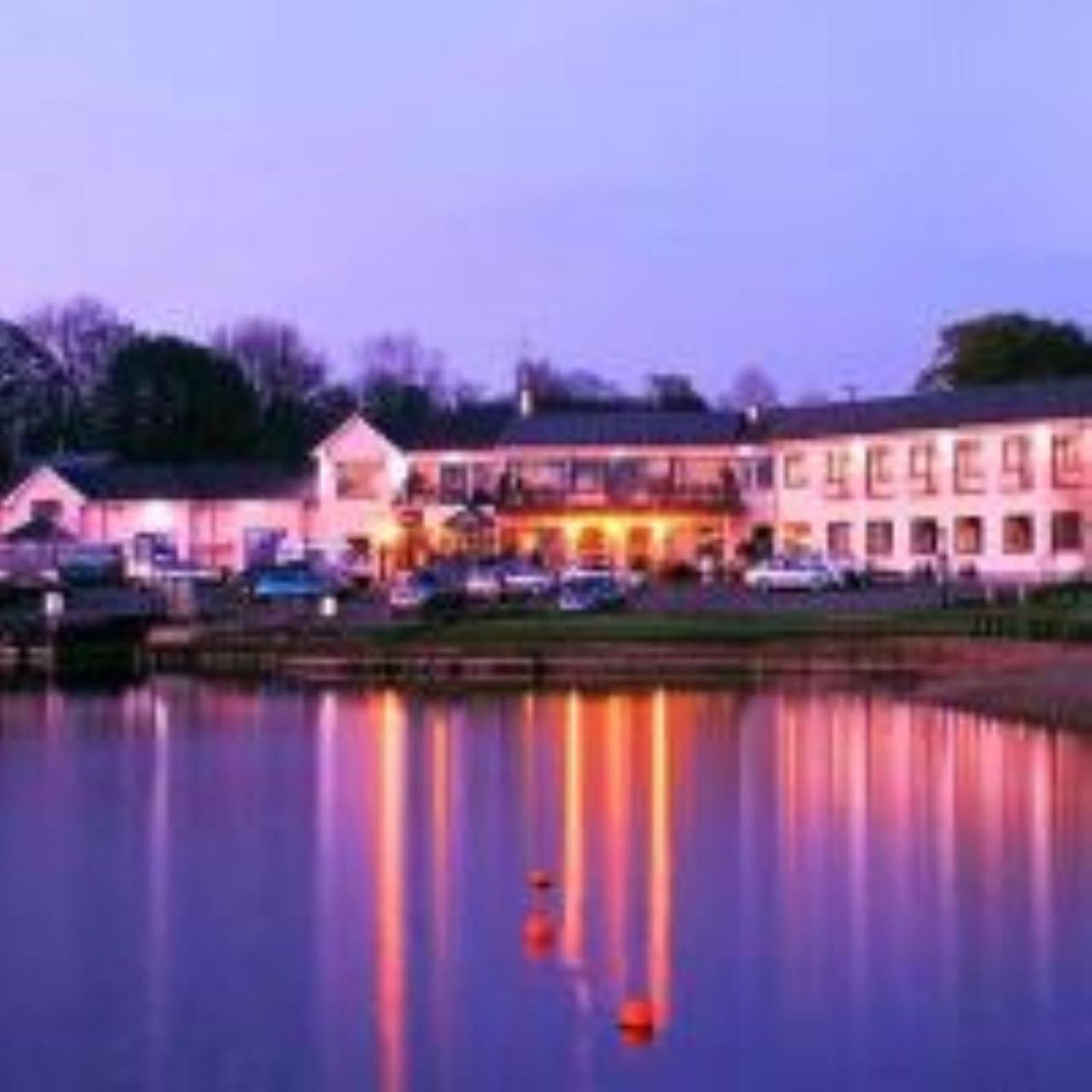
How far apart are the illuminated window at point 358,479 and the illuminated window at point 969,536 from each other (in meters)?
29.9

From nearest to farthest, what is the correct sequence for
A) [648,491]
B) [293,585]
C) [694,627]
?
[694,627] → [293,585] → [648,491]

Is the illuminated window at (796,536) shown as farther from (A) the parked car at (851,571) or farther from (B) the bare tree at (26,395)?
(B) the bare tree at (26,395)

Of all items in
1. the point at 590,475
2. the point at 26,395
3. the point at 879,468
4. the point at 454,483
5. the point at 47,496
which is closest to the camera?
the point at 879,468

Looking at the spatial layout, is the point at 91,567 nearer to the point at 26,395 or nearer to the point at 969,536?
the point at 969,536

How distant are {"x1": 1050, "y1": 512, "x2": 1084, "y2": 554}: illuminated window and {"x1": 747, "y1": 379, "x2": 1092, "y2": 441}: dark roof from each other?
390 cm

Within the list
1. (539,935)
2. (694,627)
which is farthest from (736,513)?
(539,935)

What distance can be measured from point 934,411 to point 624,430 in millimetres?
16326

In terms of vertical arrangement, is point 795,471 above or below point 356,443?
below

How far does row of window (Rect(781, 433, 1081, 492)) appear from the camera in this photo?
390 ft

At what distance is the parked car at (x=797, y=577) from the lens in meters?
108

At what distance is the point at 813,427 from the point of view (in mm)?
130875

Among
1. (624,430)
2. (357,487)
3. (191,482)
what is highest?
(624,430)

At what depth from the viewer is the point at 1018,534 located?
121 meters

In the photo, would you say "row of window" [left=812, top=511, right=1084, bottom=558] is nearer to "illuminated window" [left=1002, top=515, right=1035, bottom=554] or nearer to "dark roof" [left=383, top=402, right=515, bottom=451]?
"illuminated window" [left=1002, top=515, right=1035, bottom=554]
